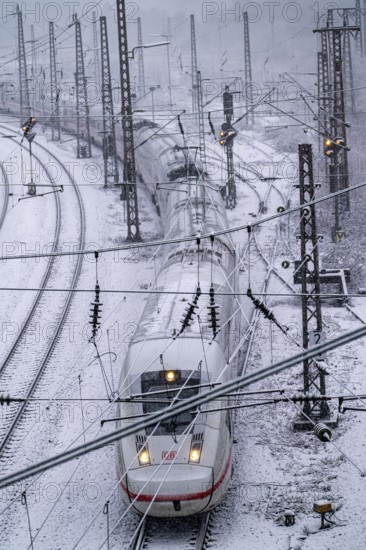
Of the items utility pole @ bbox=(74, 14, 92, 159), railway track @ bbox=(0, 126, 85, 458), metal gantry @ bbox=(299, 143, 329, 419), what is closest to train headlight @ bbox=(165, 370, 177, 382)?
metal gantry @ bbox=(299, 143, 329, 419)

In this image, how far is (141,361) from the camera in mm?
13953

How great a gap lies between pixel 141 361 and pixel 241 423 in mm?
4046

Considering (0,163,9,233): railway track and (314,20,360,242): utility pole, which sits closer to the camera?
(314,20,360,242): utility pole

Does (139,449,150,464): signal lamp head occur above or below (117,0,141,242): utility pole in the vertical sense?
below

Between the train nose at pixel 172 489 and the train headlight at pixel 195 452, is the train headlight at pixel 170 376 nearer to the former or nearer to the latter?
the train headlight at pixel 195 452

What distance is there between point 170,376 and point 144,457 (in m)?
1.44

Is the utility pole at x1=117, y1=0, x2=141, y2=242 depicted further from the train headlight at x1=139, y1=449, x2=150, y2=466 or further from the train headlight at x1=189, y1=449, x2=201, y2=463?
the train headlight at x1=189, y1=449, x2=201, y2=463

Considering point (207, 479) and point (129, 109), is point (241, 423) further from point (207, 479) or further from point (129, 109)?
point (129, 109)

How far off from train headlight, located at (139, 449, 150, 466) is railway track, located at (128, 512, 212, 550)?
1.17m

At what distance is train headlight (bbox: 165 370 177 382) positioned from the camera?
1358cm

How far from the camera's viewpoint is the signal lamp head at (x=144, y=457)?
508 inches

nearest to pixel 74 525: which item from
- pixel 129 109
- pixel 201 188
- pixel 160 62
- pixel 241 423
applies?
pixel 241 423

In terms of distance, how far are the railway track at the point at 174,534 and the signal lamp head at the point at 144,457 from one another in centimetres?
118

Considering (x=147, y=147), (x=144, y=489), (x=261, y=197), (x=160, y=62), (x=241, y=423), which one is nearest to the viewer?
(x=144, y=489)
